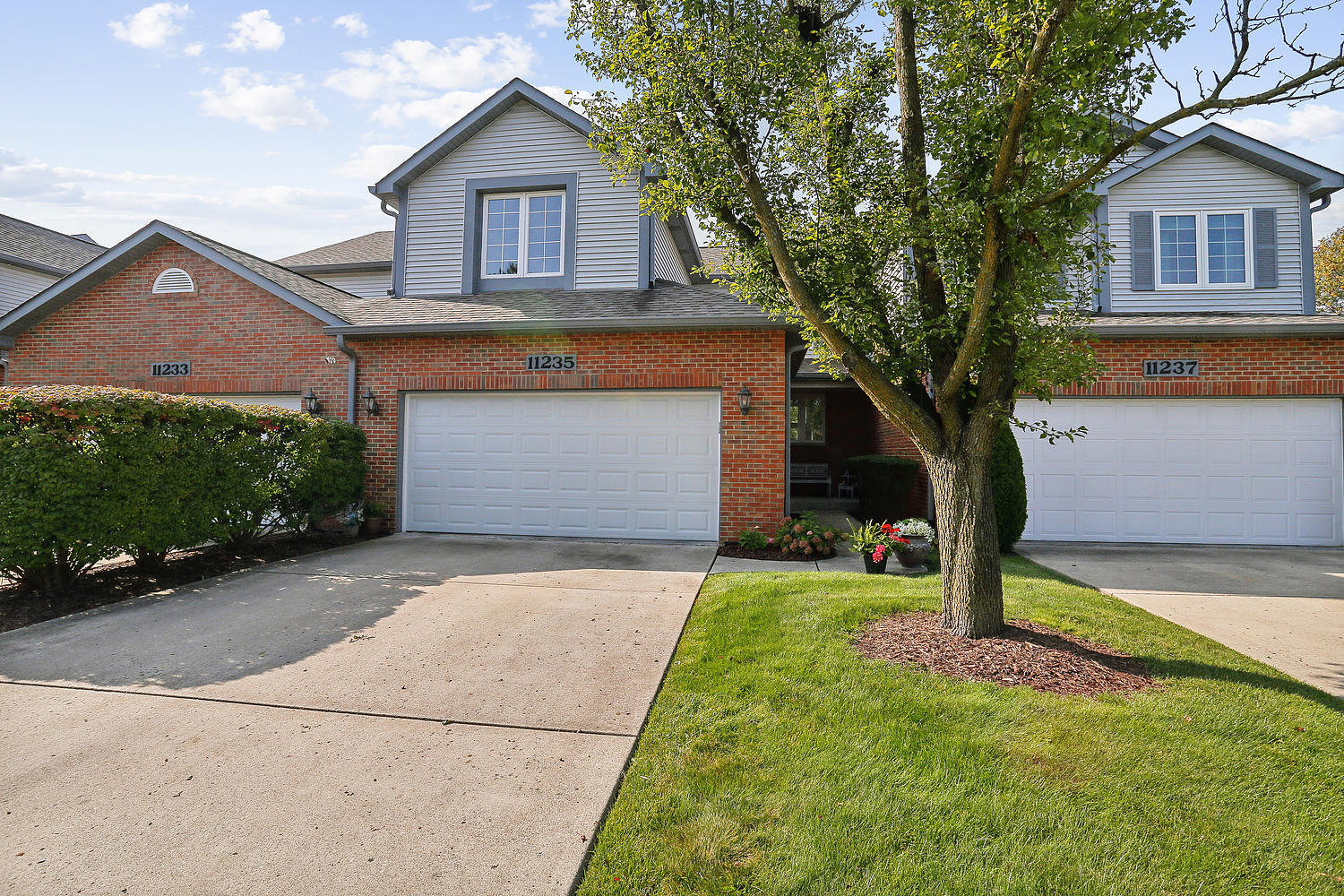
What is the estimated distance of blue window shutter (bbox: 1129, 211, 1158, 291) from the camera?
35.9ft

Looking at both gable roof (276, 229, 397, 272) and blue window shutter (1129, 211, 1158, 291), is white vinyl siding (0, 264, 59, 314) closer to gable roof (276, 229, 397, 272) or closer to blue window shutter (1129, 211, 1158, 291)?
gable roof (276, 229, 397, 272)

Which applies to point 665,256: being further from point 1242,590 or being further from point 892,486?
point 1242,590

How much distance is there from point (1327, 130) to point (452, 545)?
384 inches

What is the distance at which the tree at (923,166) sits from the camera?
3.79 m

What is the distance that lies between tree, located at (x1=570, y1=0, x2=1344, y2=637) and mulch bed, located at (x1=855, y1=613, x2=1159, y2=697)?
20cm

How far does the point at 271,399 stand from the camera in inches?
428

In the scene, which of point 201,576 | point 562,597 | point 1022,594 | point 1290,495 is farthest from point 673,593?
point 1290,495

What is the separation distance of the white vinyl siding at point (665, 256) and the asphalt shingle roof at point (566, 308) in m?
0.52

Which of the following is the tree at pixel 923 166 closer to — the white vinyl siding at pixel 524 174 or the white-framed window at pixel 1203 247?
the white vinyl siding at pixel 524 174

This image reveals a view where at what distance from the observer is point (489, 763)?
3.19m

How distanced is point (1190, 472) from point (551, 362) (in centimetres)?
970

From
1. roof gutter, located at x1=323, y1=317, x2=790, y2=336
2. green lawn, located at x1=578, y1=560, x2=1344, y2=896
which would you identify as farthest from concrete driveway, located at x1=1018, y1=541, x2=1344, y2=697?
roof gutter, located at x1=323, y1=317, x2=790, y2=336

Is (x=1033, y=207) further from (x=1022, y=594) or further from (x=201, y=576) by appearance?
(x=201, y=576)

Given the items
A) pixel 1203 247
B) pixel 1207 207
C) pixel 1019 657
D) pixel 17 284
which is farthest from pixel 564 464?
pixel 17 284
